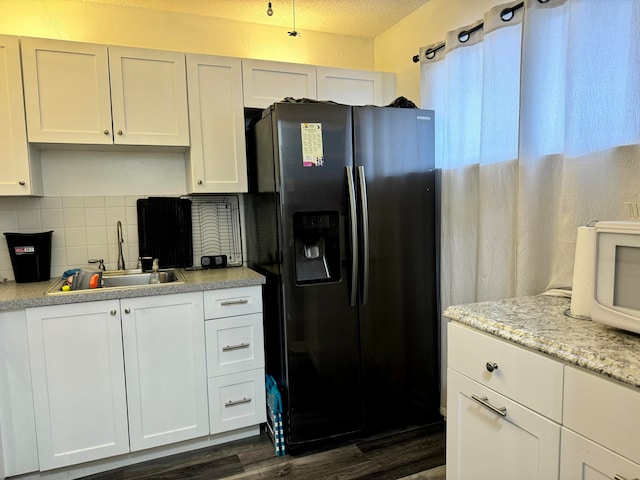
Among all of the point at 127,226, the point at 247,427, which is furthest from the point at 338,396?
the point at 127,226

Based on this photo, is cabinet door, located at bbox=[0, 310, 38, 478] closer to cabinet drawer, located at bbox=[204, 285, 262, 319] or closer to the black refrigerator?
cabinet drawer, located at bbox=[204, 285, 262, 319]

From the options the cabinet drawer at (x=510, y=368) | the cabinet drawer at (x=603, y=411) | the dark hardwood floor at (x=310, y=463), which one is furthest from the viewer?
the dark hardwood floor at (x=310, y=463)

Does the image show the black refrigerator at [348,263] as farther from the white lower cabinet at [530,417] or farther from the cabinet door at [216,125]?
the white lower cabinet at [530,417]

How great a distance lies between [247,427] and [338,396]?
56cm

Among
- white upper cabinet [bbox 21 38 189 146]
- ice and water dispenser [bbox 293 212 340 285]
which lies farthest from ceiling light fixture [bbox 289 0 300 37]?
ice and water dispenser [bbox 293 212 340 285]

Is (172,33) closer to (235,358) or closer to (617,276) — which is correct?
(235,358)

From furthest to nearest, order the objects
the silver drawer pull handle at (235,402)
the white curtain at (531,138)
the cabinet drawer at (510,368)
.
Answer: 1. the silver drawer pull handle at (235,402)
2. the white curtain at (531,138)
3. the cabinet drawer at (510,368)

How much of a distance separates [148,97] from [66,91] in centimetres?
39

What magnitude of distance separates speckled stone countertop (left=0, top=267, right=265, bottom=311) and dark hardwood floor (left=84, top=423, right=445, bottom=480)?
888 millimetres

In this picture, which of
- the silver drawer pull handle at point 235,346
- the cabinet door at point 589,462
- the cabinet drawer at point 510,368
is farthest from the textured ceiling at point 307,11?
the cabinet door at point 589,462

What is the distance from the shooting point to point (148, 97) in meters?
2.25

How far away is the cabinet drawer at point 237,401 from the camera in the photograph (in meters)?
2.17

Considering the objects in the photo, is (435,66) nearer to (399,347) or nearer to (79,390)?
(399,347)

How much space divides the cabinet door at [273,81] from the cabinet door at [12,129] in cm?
113
